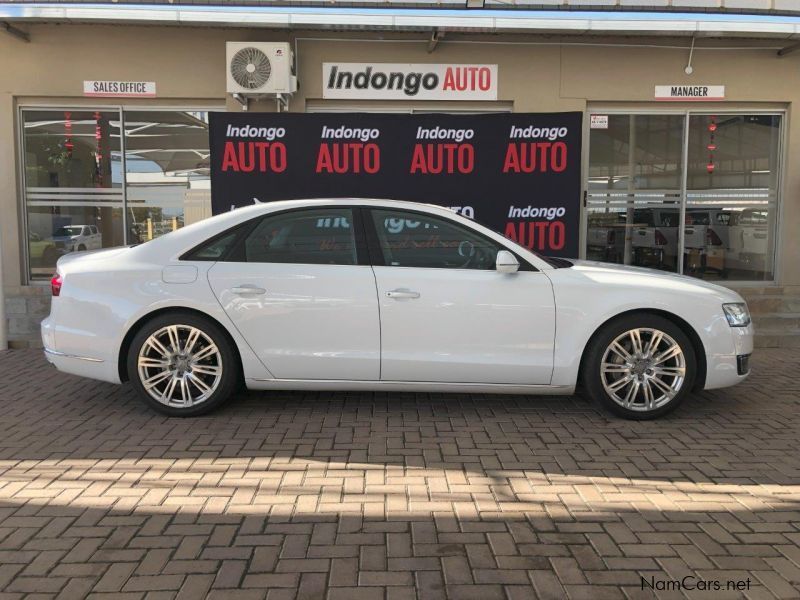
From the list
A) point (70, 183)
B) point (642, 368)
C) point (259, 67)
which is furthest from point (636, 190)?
point (70, 183)

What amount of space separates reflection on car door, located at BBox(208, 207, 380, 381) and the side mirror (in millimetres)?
906

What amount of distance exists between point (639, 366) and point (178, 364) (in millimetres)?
3367

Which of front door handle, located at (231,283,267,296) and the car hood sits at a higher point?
the car hood

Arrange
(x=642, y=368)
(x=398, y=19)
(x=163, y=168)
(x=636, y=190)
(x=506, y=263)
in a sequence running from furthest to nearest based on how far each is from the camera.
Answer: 1. (x=636, y=190)
2. (x=163, y=168)
3. (x=398, y=19)
4. (x=642, y=368)
5. (x=506, y=263)

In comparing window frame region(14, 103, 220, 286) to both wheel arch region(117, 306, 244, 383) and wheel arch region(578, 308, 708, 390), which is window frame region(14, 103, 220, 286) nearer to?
wheel arch region(117, 306, 244, 383)

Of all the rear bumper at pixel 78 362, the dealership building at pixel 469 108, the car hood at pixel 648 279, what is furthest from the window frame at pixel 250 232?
the dealership building at pixel 469 108

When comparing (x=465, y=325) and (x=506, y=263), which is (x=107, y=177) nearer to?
(x=465, y=325)

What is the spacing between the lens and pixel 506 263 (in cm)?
475

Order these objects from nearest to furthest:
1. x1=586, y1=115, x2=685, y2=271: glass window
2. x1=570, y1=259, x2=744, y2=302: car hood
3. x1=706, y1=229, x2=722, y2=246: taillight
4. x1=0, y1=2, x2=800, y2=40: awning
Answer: x1=570, y1=259, x2=744, y2=302: car hood
x1=0, y1=2, x2=800, y2=40: awning
x1=586, y1=115, x2=685, y2=271: glass window
x1=706, y1=229, x2=722, y2=246: taillight

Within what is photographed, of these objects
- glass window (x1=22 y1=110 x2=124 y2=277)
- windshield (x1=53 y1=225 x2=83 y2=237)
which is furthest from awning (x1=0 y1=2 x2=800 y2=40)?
windshield (x1=53 y1=225 x2=83 y2=237)

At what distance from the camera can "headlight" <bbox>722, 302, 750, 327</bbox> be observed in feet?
16.0

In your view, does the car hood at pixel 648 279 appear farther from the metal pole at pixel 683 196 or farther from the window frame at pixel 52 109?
the window frame at pixel 52 109

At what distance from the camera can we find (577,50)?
834 centimetres

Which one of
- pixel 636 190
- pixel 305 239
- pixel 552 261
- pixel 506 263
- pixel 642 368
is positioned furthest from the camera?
pixel 636 190
